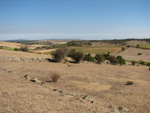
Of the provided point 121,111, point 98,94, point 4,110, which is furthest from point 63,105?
point 98,94

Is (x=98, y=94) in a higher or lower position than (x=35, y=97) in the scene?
lower

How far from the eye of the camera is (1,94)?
8.74 m

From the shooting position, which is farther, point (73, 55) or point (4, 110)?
point (73, 55)

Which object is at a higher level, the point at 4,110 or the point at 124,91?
the point at 4,110

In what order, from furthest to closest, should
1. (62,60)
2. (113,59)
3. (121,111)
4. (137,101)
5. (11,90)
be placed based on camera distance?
1. (113,59)
2. (62,60)
3. (137,101)
4. (11,90)
5. (121,111)

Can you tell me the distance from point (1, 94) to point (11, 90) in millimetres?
920

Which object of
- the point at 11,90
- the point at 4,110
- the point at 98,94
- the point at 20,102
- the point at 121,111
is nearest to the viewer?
the point at 4,110

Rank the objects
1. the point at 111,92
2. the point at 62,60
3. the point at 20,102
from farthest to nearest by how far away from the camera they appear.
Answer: the point at 62,60, the point at 111,92, the point at 20,102

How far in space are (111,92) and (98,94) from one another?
1.43 metres

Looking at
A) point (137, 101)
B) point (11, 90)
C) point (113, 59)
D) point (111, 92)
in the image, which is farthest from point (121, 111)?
point (113, 59)

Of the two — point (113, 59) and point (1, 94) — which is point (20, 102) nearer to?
point (1, 94)

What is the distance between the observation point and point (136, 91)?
13.5 m

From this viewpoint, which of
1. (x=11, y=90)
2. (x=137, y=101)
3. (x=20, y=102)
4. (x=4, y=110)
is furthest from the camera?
(x=137, y=101)

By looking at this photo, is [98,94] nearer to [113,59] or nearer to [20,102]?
[20,102]
